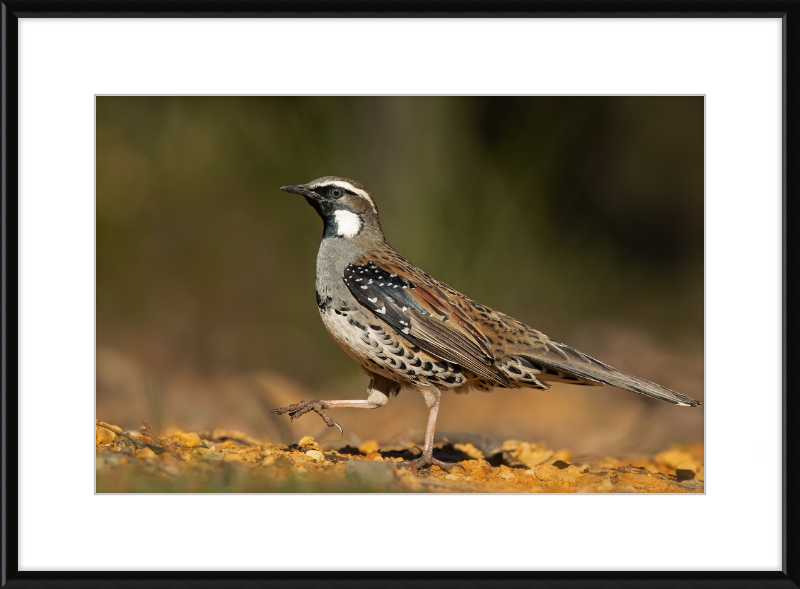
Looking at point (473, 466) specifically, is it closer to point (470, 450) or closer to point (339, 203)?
point (470, 450)

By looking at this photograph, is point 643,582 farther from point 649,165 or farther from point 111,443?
point 649,165

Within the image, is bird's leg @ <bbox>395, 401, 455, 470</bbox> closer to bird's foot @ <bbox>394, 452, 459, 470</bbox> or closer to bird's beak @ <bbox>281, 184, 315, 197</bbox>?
bird's foot @ <bbox>394, 452, 459, 470</bbox>

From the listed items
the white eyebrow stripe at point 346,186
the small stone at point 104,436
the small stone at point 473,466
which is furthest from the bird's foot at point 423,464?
the white eyebrow stripe at point 346,186

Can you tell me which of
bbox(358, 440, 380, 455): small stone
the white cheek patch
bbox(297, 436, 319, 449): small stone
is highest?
the white cheek patch

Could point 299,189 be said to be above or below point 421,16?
below

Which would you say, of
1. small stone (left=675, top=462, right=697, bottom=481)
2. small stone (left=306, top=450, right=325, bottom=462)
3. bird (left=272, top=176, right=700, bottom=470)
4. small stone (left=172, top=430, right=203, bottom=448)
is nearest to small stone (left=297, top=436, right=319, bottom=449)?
bird (left=272, top=176, right=700, bottom=470)

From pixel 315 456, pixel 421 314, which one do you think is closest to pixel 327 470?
pixel 315 456
